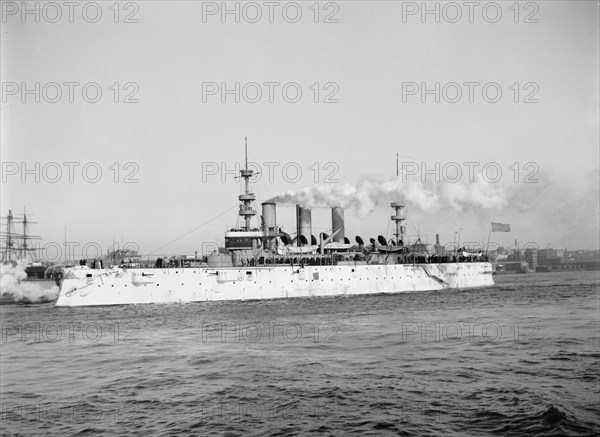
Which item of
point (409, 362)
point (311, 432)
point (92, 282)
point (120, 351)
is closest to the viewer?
point (311, 432)

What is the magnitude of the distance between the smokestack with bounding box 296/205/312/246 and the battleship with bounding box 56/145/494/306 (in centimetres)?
7

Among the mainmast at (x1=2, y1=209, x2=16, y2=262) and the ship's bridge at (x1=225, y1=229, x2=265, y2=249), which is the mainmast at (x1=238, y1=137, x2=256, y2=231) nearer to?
the ship's bridge at (x1=225, y1=229, x2=265, y2=249)

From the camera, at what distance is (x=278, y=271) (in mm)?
46094

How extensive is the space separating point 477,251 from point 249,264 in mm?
30321

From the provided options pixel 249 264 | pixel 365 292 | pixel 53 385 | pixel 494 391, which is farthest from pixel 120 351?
pixel 365 292

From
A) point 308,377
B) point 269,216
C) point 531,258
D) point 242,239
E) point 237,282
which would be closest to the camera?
point 308,377

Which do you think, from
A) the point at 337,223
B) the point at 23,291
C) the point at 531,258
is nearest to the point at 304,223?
the point at 337,223

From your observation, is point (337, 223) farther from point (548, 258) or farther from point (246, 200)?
point (548, 258)

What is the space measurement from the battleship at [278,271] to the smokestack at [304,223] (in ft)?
0.24

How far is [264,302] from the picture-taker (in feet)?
139

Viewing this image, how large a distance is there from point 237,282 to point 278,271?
3.87 m

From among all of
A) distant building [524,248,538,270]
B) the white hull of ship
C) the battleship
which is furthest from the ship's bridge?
distant building [524,248,538,270]

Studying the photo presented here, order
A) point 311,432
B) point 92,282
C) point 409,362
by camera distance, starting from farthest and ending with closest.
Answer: point 92,282
point 409,362
point 311,432

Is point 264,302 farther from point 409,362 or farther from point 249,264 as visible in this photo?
point 409,362
